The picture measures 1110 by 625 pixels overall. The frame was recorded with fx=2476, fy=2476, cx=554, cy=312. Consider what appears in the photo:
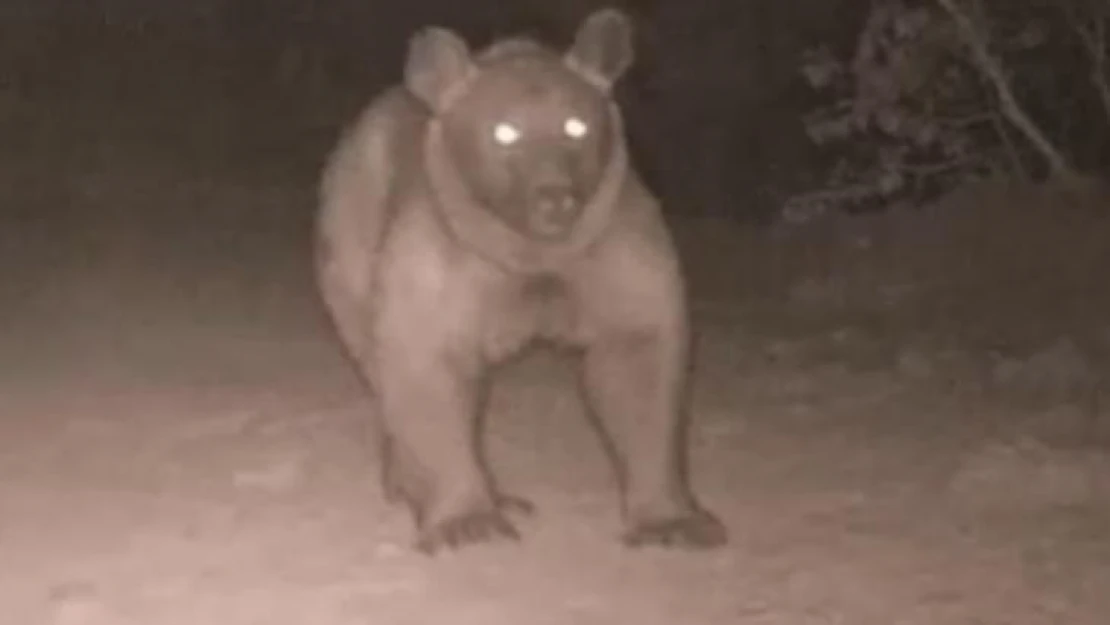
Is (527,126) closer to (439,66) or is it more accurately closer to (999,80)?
(439,66)

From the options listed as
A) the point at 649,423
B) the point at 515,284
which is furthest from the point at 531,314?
the point at 649,423

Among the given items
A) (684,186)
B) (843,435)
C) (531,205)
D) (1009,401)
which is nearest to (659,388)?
(531,205)

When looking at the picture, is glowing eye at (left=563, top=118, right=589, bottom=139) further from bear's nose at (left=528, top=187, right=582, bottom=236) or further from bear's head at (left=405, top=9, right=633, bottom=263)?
bear's nose at (left=528, top=187, right=582, bottom=236)

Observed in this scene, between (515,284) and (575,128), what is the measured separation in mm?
379

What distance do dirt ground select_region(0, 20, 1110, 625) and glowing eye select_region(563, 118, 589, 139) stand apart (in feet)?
2.97

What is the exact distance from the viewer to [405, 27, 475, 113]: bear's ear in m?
5.44

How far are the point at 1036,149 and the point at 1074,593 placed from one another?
17.7 ft

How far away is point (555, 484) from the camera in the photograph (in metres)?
6.02

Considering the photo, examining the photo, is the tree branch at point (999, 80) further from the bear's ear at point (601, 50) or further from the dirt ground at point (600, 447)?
the bear's ear at point (601, 50)

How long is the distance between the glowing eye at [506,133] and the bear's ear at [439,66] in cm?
21

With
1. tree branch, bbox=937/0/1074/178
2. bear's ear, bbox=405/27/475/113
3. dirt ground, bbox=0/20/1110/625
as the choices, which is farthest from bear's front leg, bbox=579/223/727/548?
tree branch, bbox=937/0/1074/178

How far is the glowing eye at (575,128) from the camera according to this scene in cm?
530

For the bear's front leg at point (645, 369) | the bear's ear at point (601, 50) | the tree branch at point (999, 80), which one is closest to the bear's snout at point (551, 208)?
the bear's front leg at point (645, 369)

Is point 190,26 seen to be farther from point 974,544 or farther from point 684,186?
point 974,544
